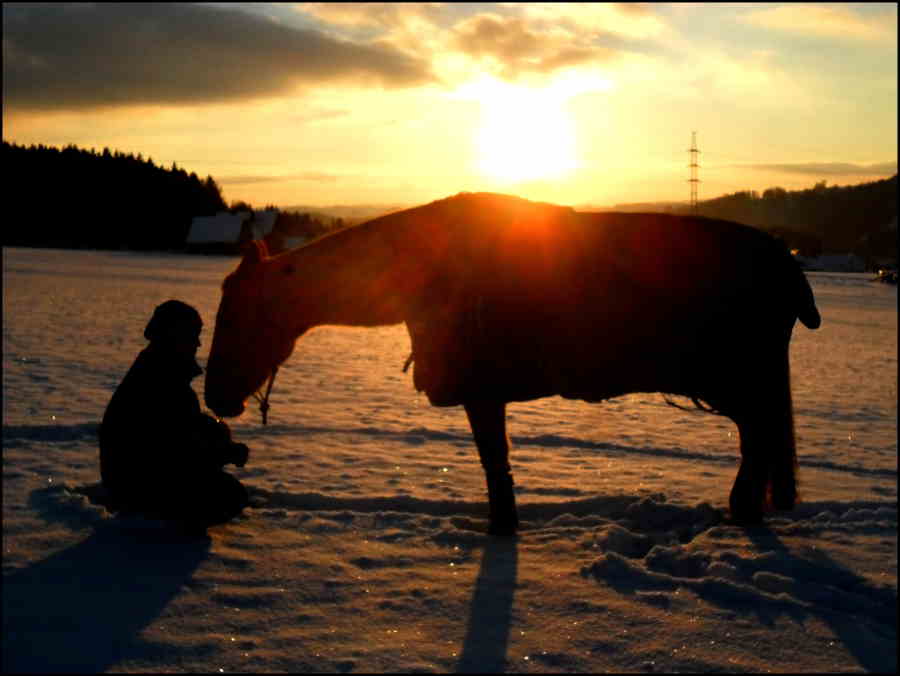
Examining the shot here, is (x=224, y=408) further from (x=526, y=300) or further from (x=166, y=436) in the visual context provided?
(x=526, y=300)

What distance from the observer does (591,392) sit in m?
4.40

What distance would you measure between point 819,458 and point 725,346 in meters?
2.85

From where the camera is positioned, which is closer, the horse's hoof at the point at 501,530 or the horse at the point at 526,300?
the horse at the point at 526,300

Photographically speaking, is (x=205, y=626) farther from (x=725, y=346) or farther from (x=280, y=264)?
(x=725, y=346)

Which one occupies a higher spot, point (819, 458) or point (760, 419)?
point (760, 419)

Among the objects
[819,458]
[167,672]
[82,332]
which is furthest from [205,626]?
[82,332]

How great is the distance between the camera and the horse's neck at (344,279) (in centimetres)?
422

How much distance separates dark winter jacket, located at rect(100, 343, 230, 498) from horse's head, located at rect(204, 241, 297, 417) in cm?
22

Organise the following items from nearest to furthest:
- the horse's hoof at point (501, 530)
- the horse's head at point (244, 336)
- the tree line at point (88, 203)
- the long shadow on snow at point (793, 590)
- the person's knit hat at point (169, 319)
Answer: the long shadow on snow at point (793, 590) < the horse's head at point (244, 336) < the person's knit hat at point (169, 319) < the horse's hoof at point (501, 530) < the tree line at point (88, 203)

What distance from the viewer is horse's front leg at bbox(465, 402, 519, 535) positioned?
14.3 ft

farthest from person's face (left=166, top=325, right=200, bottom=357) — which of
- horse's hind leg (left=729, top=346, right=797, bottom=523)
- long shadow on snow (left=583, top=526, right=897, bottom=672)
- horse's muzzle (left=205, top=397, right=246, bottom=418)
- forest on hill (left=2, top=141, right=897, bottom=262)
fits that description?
forest on hill (left=2, top=141, right=897, bottom=262)

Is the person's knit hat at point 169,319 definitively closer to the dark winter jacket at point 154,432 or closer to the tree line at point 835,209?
the dark winter jacket at point 154,432

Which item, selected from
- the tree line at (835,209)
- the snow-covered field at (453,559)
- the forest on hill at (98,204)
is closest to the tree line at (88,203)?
the forest on hill at (98,204)

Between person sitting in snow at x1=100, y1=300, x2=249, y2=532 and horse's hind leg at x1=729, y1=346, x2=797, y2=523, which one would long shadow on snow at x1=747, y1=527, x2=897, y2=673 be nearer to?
horse's hind leg at x1=729, y1=346, x2=797, y2=523
